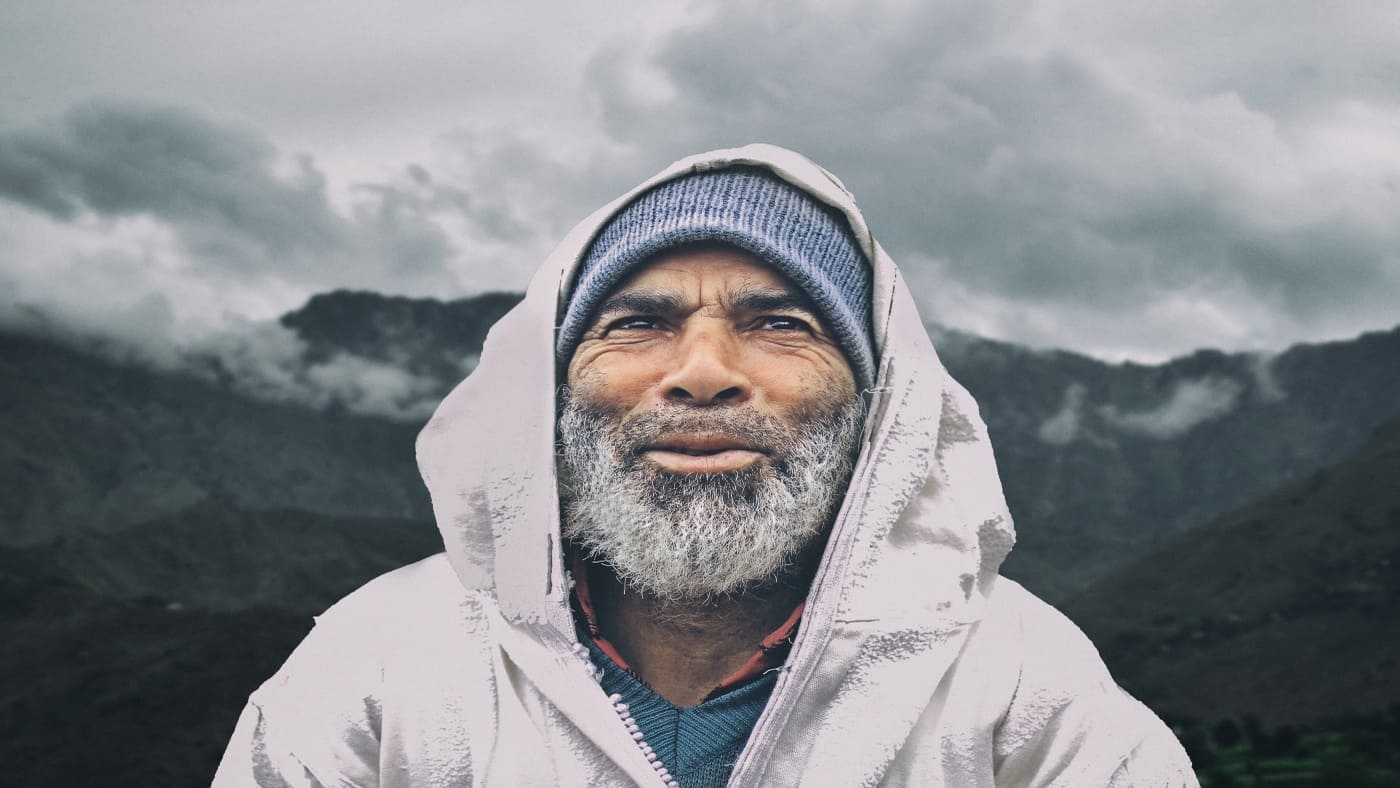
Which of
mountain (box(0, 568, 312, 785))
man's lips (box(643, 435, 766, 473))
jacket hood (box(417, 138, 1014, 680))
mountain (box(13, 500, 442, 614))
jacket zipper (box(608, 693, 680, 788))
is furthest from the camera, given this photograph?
mountain (box(13, 500, 442, 614))

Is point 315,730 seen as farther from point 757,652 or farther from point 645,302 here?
point 645,302

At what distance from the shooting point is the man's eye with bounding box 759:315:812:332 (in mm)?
2855

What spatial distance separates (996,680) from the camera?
2639 mm

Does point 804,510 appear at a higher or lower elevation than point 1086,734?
higher

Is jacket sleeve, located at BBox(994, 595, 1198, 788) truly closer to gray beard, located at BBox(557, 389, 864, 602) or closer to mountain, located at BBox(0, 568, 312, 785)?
gray beard, located at BBox(557, 389, 864, 602)

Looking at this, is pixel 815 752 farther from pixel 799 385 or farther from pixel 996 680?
pixel 799 385

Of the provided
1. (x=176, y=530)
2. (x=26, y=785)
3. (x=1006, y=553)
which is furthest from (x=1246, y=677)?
(x=176, y=530)

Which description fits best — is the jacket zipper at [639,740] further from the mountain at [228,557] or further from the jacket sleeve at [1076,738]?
the mountain at [228,557]

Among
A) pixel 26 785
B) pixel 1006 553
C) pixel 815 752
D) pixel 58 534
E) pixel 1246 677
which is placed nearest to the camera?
pixel 815 752

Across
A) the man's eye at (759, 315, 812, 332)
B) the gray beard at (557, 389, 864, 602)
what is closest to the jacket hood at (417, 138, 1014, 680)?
the gray beard at (557, 389, 864, 602)

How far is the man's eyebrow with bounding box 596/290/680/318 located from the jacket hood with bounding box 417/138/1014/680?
0.54 feet

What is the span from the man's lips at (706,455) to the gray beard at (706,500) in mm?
18

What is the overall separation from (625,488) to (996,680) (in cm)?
96

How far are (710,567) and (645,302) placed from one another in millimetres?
653
